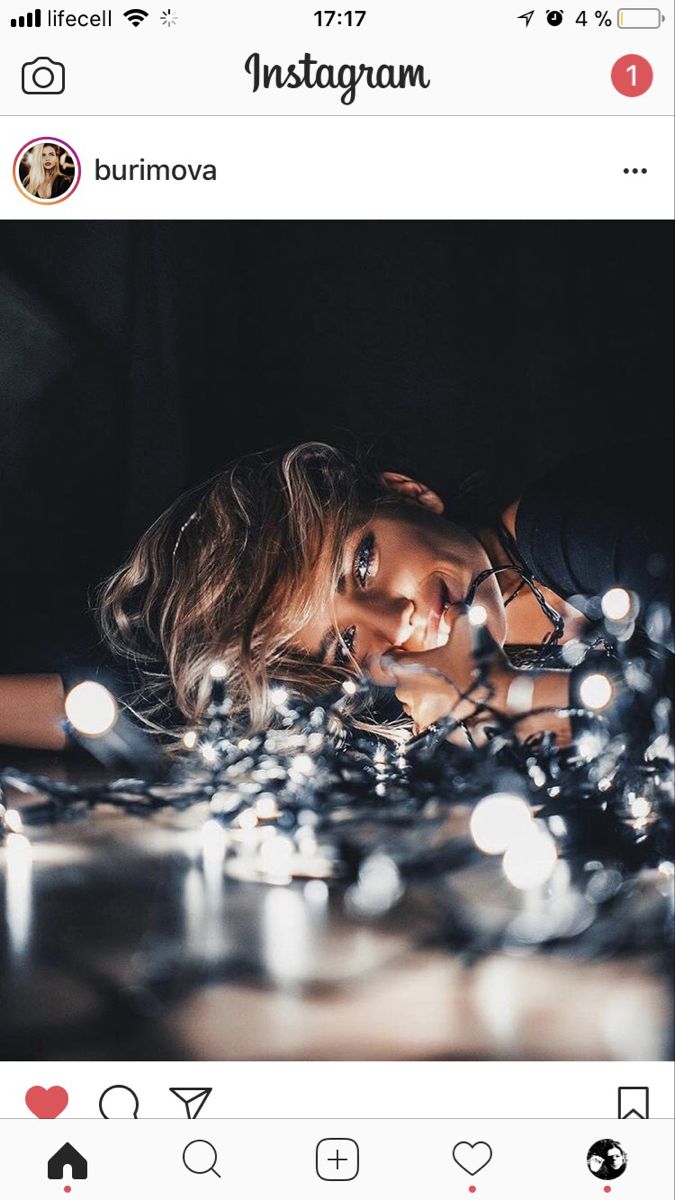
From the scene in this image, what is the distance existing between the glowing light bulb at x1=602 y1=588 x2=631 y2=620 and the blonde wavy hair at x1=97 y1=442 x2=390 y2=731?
0.18 meters

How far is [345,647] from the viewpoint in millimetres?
557

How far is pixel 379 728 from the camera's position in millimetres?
547
